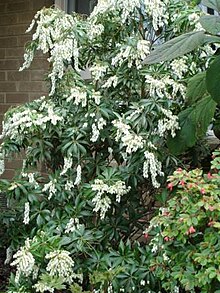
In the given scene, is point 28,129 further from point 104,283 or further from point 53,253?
point 104,283

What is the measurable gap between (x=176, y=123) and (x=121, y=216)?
764 millimetres

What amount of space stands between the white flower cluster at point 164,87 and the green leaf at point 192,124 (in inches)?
5.6

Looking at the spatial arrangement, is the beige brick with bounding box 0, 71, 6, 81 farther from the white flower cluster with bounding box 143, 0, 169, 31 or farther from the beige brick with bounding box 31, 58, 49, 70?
the white flower cluster with bounding box 143, 0, 169, 31

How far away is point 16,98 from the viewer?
650cm

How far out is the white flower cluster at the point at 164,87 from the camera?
133 inches

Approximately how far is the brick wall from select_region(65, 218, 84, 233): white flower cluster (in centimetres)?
299

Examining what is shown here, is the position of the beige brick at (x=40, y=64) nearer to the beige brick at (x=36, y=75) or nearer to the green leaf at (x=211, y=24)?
the beige brick at (x=36, y=75)

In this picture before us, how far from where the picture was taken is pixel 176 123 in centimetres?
340

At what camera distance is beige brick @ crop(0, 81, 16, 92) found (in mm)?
6535

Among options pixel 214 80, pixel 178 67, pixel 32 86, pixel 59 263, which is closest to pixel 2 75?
pixel 32 86

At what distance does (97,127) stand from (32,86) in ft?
10.1

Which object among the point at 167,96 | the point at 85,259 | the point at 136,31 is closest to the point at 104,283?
the point at 85,259

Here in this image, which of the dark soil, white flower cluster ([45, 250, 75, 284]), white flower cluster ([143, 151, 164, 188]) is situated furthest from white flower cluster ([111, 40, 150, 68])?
the dark soil

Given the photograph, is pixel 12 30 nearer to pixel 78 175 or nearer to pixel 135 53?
pixel 135 53
